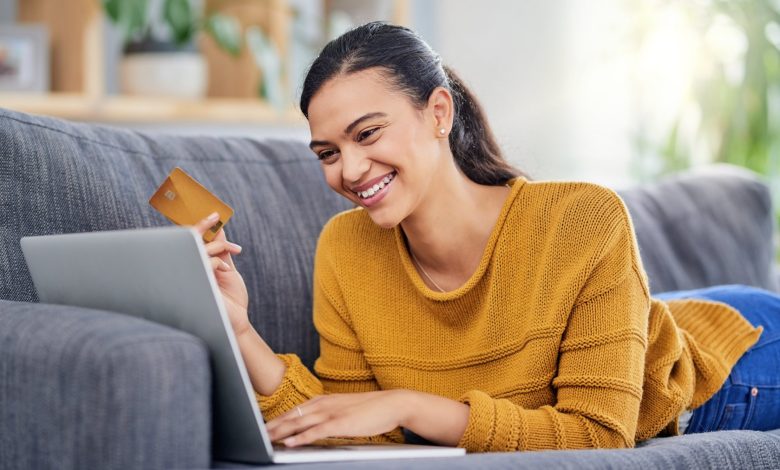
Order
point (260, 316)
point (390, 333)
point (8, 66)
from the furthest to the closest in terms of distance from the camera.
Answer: point (8, 66)
point (260, 316)
point (390, 333)

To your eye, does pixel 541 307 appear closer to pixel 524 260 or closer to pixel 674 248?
pixel 524 260

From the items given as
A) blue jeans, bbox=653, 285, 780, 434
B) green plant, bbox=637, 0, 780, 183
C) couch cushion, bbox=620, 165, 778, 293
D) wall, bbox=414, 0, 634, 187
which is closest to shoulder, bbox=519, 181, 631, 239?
blue jeans, bbox=653, 285, 780, 434

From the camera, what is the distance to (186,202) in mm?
1321

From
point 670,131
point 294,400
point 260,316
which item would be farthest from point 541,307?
point 670,131

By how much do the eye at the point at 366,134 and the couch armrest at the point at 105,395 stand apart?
448mm

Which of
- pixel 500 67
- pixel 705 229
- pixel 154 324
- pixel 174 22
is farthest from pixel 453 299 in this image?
pixel 500 67

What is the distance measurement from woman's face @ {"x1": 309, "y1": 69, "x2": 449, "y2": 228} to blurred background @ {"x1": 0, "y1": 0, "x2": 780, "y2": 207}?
1.11 m

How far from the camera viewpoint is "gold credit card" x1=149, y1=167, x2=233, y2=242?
1289 millimetres

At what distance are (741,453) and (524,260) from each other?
406mm

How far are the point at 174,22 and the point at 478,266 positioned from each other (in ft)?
6.22

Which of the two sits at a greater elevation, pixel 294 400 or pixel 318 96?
pixel 318 96

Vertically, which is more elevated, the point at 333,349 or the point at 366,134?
the point at 366,134

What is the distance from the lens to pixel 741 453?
54.3 inches

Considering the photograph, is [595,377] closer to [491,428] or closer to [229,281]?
[491,428]
